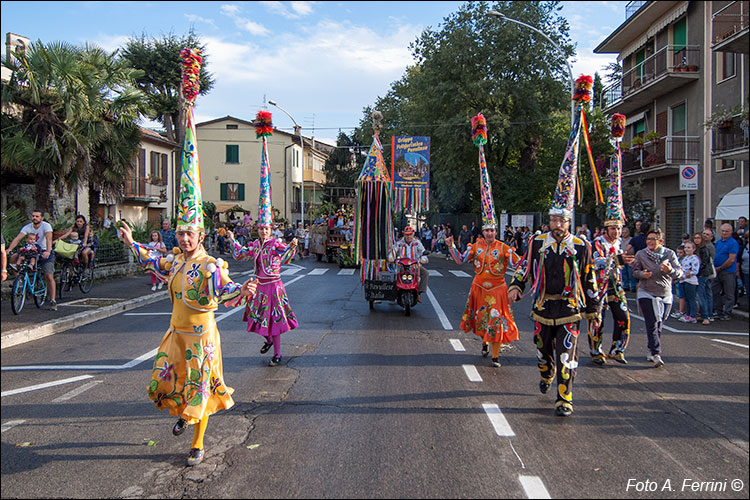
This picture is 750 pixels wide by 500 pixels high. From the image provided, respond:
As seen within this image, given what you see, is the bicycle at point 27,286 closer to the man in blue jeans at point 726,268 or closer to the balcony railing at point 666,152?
the man in blue jeans at point 726,268

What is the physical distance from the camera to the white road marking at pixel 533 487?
3937 mm

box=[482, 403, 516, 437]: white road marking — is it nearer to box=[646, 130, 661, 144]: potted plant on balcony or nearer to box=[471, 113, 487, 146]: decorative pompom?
box=[471, 113, 487, 146]: decorative pompom

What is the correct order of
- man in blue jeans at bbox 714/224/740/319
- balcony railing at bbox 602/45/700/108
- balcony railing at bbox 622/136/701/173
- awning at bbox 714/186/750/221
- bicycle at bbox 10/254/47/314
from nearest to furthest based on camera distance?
1. awning at bbox 714/186/750/221
2. bicycle at bbox 10/254/47/314
3. man in blue jeans at bbox 714/224/740/319
4. balcony railing at bbox 602/45/700/108
5. balcony railing at bbox 622/136/701/173

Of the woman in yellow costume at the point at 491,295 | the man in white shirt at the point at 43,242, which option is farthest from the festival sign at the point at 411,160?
the woman in yellow costume at the point at 491,295

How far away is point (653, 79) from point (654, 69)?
83 cm

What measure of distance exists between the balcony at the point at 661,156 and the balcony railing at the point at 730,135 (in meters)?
4.63

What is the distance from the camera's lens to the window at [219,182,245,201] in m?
55.8

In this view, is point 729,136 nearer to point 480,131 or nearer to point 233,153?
point 480,131

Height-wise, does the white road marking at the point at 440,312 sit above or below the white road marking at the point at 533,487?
below

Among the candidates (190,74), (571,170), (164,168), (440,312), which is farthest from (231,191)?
(190,74)

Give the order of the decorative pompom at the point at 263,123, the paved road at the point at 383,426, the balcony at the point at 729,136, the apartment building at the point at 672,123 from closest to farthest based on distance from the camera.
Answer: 1. the paved road at the point at 383,426
2. the decorative pompom at the point at 263,123
3. the balcony at the point at 729,136
4. the apartment building at the point at 672,123

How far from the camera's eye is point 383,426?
536 cm

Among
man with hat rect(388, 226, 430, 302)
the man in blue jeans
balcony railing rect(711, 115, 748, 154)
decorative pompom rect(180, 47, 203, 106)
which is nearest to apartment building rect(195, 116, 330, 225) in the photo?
balcony railing rect(711, 115, 748, 154)

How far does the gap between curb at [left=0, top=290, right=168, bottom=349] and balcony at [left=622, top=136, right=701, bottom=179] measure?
60.7 feet
